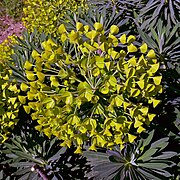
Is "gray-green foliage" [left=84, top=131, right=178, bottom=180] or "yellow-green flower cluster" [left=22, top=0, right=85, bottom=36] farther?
"yellow-green flower cluster" [left=22, top=0, right=85, bottom=36]

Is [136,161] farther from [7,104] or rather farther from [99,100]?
[7,104]

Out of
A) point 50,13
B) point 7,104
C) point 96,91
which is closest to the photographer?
point 96,91

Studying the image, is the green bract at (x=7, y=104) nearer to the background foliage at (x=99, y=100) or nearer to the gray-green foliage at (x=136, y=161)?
the background foliage at (x=99, y=100)

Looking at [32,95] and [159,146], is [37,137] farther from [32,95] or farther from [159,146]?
[159,146]

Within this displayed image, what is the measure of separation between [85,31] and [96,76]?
0.23m

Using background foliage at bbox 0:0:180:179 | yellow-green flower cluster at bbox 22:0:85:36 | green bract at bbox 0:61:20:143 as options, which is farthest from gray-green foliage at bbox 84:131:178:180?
yellow-green flower cluster at bbox 22:0:85:36

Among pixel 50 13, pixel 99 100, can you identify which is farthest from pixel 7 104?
pixel 50 13

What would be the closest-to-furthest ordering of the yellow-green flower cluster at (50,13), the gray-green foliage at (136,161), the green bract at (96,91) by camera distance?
the green bract at (96,91)
the gray-green foliage at (136,161)
the yellow-green flower cluster at (50,13)

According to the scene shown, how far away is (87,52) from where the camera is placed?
176 cm

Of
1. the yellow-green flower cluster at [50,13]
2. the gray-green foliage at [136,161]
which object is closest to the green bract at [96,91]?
the gray-green foliage at [136,161]

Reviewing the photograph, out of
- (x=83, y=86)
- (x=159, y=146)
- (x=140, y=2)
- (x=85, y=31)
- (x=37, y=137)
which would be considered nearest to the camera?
(x=83, y=86)

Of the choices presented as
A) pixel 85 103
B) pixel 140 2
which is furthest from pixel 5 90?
pixel 140 2

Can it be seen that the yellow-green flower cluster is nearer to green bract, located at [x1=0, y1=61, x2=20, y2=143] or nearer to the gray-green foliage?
green bract, located at [x1=0, y1=61, x2=20, y2=143]

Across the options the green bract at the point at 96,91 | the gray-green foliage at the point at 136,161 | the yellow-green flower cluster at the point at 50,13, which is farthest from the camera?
the yellow-green flower cluster at the point at 50,13
